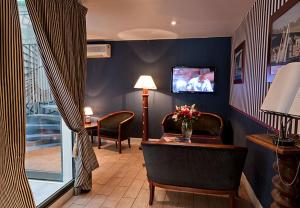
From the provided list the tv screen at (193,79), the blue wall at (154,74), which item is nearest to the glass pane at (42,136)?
the blue wall at (154,74)

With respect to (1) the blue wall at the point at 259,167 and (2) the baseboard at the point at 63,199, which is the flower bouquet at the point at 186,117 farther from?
(2) the baseboard at the point at 63,199

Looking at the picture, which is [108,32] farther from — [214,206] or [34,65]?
[214,206]

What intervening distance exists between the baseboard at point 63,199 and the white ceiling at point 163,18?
7.61 ft

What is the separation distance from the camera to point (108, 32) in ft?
15.1

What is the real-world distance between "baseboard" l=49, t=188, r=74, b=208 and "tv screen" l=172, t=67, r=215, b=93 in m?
3.13

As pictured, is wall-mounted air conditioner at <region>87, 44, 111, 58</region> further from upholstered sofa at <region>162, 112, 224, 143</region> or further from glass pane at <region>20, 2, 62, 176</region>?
glass pane at <region>20, 2, 62, 176</region>

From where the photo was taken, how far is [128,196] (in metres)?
2.94

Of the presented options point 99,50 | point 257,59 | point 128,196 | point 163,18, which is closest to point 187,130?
point 128,196

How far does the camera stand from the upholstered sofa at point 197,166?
2.36m

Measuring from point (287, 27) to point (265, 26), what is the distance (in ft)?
2.38

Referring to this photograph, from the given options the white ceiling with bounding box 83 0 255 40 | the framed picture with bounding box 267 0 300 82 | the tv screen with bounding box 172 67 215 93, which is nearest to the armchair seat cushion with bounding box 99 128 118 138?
the tv screen with bounding box 172 67 215 93

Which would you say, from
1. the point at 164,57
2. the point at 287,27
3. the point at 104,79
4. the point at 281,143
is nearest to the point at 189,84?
the point at 164,57

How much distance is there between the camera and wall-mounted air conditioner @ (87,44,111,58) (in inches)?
211

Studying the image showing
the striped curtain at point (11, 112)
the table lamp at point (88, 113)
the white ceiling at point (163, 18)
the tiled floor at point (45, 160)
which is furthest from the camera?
the table lamp at point (88, 113)
